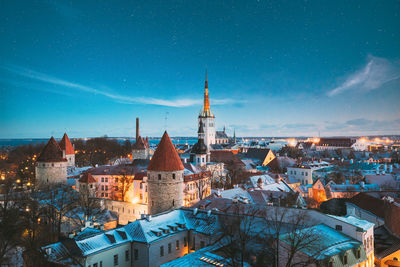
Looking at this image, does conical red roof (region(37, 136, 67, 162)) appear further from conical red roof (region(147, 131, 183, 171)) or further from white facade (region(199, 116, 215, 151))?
white facade (region(199, 116, 215, 151))

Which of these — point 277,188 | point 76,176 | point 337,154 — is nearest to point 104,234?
point 277,188

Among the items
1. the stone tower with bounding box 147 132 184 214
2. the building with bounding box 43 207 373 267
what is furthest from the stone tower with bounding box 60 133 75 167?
the building with bounding box 43 207 373 267

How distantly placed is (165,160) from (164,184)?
2.10 meters

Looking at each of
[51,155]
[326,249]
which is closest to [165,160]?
[326,249]

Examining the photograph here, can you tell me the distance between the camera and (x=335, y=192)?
121 ft

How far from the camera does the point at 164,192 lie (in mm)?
24703

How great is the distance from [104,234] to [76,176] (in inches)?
1178

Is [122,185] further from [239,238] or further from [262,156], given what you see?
[262,156]

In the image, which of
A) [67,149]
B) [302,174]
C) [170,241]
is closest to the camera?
[170,241]

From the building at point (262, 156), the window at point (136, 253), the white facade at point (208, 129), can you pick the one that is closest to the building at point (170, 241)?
the window at point (136, 253)

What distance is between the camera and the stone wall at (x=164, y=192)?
2458 cm

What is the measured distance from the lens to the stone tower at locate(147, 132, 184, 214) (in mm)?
24609

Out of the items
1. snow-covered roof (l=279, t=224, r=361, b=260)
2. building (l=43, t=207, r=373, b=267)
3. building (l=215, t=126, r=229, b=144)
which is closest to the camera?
snow-covered roof (l=279, t=224, r=361, b=260)

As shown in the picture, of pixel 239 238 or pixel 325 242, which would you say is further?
pixel 239 238
